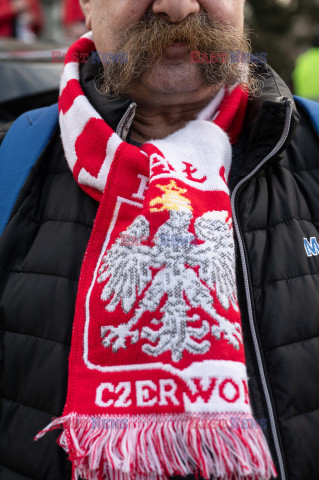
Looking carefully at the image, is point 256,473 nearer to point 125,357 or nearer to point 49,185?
point 125,357

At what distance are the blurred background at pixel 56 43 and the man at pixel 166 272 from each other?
1.37 feet

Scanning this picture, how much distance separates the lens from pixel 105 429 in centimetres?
116

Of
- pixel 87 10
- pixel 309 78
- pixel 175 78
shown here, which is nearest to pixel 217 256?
pixel 175 78

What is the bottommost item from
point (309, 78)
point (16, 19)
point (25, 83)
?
point (16, 19)

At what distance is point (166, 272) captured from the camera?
126cm

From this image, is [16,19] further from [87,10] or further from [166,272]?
[166,272]

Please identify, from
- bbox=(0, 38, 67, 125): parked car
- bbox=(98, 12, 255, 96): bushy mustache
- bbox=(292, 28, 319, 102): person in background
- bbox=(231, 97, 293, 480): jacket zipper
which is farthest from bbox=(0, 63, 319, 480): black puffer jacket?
bbox=(292, 28, 319, 102): person in background

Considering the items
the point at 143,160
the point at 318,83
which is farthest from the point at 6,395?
the point at 318,83

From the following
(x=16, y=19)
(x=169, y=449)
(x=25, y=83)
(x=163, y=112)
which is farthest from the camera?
(x=16, y=19)

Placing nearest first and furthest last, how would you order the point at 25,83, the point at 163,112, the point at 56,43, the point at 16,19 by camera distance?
the point at 163,112, the point at 25,83, the point at 56,43, the point at 16,19

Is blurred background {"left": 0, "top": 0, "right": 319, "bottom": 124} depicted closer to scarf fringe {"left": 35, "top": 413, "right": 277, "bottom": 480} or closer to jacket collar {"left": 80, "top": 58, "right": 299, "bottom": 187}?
jacket collar {"left": 80, "top": 58, "right": 299, "bottom": 187}

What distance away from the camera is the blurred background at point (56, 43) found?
2.30 meters

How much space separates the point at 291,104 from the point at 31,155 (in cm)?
78

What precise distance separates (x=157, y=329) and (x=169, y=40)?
0.88 m
